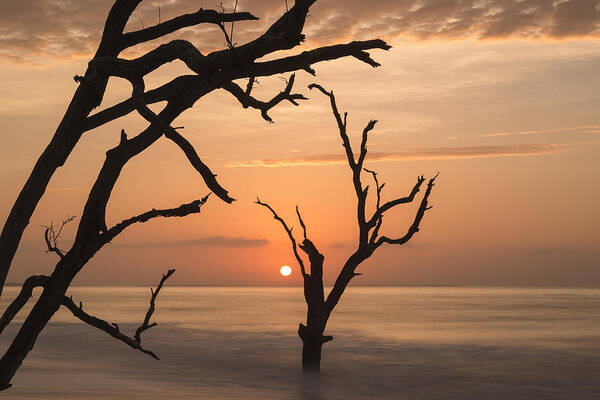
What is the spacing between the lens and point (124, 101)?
3.01 metres

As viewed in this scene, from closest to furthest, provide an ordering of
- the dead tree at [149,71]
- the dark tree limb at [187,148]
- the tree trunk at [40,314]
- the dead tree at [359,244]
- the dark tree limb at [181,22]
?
the dark tree limb at [187,148]
the dead tree at [149,71]
the tree trunk at [40,314]
the dark tree limb at [181,22]
the dead tree at [359,244]

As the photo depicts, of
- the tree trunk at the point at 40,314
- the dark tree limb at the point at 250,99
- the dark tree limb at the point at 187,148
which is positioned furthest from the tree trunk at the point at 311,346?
the dark tree limb at the point at 187,148

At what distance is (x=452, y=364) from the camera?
2834 centimetres

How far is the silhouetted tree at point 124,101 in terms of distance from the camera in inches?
114

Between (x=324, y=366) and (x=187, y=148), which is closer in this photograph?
(x=187, y=148)

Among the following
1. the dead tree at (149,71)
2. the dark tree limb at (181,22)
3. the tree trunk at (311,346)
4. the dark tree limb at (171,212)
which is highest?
the dark tree limb at (181,22)

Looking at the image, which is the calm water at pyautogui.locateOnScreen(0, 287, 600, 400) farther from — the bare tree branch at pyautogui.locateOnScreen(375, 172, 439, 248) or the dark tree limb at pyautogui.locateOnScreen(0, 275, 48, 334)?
the dark tree limb at pyautogui.locateOnScreen(0, 275, 48, 334)

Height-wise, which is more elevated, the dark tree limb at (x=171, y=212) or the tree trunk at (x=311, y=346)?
the dark tree limb at (x=171, y=212)

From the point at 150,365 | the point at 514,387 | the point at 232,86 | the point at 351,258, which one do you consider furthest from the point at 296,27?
the point at 150,365

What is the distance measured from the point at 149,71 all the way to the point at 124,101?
0.16 meters

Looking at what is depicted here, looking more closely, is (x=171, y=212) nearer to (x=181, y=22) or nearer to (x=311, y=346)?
(x=181, y=22)

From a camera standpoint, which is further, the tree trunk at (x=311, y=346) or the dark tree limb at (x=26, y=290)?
the tree trunk at (x=311, y=346)

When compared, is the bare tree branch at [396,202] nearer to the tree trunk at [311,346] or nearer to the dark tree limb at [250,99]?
the tree trunk at [311,346]

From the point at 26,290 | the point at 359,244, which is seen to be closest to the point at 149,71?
the point at 26,290
